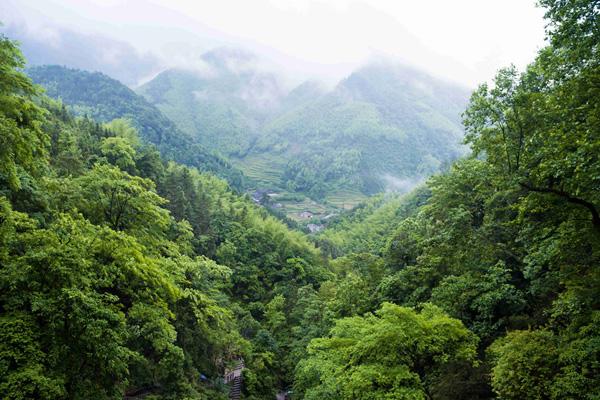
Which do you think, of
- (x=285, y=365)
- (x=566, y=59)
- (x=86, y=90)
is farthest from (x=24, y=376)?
(x=86, y=90)

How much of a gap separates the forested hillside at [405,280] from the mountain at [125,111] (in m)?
98.2

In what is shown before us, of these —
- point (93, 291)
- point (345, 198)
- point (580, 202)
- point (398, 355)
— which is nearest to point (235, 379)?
point (398, 355)

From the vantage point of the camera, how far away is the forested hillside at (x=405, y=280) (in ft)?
35.7

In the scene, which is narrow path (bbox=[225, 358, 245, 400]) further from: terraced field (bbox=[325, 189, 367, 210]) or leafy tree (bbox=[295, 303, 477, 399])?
terraced field (bbox=[325, 189, 367, 210])

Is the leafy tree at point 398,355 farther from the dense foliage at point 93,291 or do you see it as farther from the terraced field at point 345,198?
the terraced field at point 345,198

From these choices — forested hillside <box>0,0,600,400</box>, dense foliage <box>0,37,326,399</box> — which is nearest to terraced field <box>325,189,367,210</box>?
dense foliage <box>0,37,326,399</box>

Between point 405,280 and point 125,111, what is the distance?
6224 inches

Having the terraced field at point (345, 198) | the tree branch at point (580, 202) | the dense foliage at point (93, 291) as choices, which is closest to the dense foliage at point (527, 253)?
the tree branch at point (580, 202)

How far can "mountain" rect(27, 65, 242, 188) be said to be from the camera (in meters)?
140

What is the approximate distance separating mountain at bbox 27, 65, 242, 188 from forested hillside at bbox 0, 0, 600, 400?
322 ft

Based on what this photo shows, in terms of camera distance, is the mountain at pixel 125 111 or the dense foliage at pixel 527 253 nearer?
the dense foliage at pixel 527 253

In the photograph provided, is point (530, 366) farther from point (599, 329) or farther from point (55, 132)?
point (55, 132)

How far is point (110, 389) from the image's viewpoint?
13344 mm

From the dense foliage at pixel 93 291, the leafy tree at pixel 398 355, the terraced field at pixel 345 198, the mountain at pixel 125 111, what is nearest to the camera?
the dense foliage at pixel 93 291
